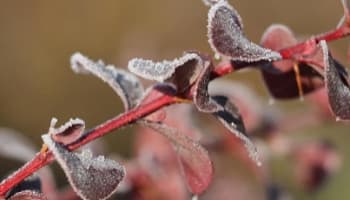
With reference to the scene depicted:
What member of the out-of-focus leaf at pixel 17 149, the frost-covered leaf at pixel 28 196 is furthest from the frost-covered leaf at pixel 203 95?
the out-of-focus leaf at pixel 17 149

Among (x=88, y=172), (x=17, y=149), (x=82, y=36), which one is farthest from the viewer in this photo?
(x=82, y=36)

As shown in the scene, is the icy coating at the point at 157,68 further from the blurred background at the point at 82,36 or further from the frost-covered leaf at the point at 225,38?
the blurred background at the point at 82,36

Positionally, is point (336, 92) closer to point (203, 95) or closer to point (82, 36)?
point (203, 95)

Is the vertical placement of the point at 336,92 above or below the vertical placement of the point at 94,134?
below

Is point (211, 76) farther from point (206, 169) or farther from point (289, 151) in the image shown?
point (289, 151)

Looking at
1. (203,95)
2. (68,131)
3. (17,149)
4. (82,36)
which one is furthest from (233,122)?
(82,36)

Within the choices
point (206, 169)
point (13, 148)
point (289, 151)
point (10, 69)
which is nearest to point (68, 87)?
point (10, 69)
